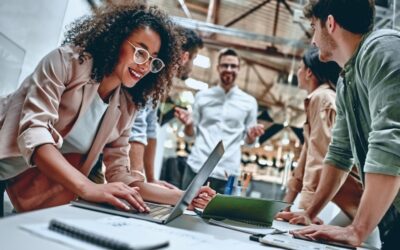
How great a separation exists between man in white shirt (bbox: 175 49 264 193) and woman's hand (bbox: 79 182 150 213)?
1.92 metres

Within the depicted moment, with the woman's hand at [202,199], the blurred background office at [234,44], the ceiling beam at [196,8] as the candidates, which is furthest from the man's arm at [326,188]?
the ceiling beam at [196,8]

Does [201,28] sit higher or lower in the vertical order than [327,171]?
higher

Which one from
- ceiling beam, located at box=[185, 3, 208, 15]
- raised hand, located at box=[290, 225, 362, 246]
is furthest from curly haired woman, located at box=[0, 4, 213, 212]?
ceiling beam, located at box=[185, 3, 208, 15]

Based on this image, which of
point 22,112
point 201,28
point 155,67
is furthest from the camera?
point 201,28

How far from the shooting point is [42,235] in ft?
1.86

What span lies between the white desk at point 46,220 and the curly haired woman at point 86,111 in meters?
0.14

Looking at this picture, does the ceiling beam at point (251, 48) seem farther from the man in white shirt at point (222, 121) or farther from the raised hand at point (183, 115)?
the raised hand at point (183, 115)

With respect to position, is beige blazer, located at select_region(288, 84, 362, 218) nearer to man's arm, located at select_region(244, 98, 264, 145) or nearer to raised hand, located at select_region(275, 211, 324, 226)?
raised hand, located at select_region(275, 211, 324, 226)

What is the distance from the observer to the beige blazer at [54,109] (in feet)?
3.45

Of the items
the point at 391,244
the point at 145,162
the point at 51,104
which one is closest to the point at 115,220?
the point at 51,104

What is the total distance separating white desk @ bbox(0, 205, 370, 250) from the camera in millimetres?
520

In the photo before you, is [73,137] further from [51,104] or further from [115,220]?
[115,220]

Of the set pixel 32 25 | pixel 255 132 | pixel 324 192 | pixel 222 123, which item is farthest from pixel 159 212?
pixel 222 123

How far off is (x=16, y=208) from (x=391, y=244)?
1.31m
